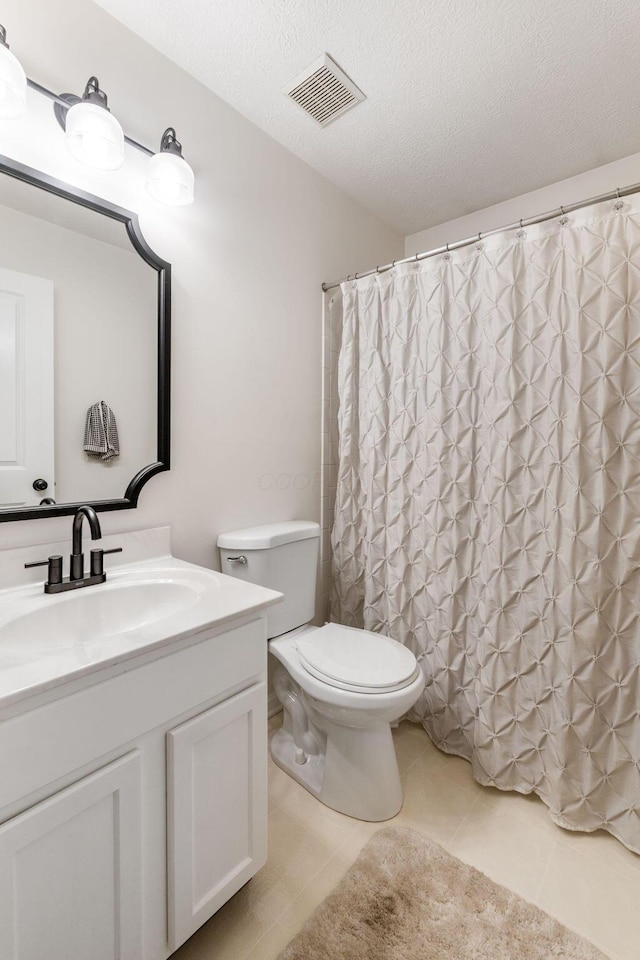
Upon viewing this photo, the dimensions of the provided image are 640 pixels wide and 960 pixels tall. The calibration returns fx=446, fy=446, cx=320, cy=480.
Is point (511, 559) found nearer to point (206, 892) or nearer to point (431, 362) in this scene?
point (431, 362)

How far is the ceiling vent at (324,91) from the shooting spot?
143 cm

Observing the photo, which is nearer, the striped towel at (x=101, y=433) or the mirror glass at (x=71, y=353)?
the mirror glass at (x=71, y=353)

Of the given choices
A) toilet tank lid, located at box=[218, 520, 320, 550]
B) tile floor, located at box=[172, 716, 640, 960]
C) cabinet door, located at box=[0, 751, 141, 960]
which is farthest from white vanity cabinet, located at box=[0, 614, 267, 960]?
toilet tank lid, located at box=[218, 520, 320, 550]

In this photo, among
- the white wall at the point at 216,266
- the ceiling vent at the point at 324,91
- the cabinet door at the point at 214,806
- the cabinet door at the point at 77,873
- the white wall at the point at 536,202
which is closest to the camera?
the cabinet door at the point at 77,873

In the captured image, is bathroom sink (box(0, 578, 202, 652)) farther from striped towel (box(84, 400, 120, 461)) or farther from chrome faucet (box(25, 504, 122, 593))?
striped towel (box(84, 400, 120, 461))

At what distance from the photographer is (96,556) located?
115 centimetres

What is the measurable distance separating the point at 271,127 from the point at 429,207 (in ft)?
2.93

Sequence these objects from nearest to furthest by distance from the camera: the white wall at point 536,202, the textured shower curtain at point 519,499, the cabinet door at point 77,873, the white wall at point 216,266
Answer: the cabinet door at point 77,873 < the white wall at point 216,266 < the textured shower curtain at point 519,499 < the white wall at point 536,202

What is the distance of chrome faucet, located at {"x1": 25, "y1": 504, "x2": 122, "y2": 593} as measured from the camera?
1.08 m

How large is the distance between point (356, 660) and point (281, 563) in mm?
427

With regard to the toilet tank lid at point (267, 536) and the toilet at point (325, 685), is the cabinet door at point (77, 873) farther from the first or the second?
the toilet tank lid at point (267, 536)

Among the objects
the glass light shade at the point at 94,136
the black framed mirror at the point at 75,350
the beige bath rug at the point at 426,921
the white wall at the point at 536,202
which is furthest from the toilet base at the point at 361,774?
the white wall at the point at 536,202

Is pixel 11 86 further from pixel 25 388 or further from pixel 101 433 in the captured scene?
pixel 101 433

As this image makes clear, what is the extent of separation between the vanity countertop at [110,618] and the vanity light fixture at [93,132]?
1093mm
